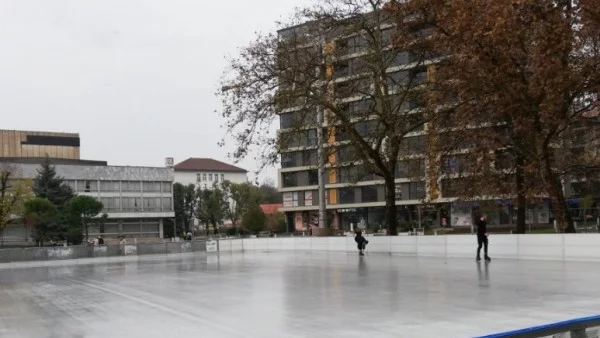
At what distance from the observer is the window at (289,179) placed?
94256mm

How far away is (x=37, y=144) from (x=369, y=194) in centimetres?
8019

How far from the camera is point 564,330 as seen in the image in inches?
242

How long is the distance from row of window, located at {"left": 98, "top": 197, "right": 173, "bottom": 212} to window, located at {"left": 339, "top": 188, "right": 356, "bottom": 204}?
3697 centimetres

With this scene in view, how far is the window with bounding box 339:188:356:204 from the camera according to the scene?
286 feet

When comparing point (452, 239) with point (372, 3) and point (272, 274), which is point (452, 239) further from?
point (372, 3)

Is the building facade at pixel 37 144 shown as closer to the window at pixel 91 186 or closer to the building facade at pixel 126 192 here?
the building facade at pixel 126 192

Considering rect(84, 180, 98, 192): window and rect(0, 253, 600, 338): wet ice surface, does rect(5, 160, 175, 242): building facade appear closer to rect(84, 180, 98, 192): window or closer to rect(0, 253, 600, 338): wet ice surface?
rect(84, 180, 98, 192): window

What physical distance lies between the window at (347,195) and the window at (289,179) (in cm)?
865

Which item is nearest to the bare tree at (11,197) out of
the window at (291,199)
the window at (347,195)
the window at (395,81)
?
the window at (291,199)

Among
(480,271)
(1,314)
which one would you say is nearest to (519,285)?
(480,271)

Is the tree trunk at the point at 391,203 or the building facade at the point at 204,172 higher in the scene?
the building facade at the point at 204,172

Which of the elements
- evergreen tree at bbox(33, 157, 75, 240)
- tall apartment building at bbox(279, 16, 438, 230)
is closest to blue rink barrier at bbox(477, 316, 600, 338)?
tall apartment building at bbox(279, 16, 438, 230)

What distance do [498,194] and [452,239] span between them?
4.13m

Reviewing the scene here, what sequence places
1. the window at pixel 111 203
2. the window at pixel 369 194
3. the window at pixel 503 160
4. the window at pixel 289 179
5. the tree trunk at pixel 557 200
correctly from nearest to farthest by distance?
the tree trunk at pixel 557 200, the window at pixel 503 160, the window at pixel 369 194, the window at pixel 289 179, the window at pixel 111 203
